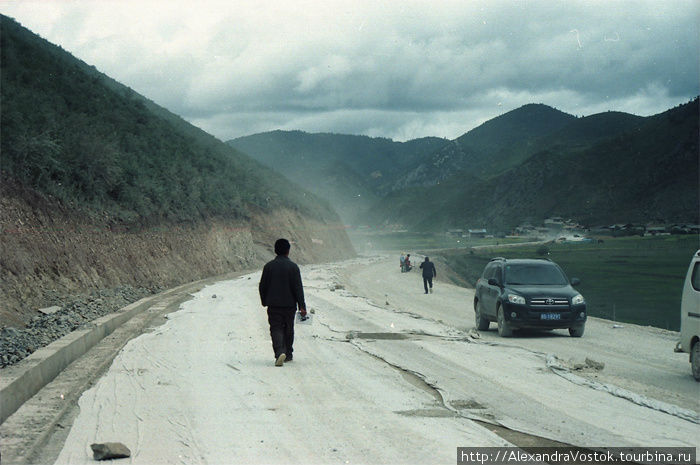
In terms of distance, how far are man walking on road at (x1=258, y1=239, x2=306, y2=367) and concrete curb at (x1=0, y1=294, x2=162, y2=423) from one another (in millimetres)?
3235

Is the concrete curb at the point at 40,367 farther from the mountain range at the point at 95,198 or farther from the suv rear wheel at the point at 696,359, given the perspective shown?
the suv rear wheel at the point at 696,359

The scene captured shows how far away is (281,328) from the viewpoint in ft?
39.1

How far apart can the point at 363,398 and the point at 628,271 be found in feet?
200

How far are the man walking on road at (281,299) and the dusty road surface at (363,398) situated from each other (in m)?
0.40

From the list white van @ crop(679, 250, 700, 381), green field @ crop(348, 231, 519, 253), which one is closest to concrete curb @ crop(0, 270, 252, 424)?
white van @ crop(679, 250, 700, 381)

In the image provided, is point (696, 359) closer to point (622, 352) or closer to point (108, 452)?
point (622, 352)

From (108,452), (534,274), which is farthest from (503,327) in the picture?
(108,452)

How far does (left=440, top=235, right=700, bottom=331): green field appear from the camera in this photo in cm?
4558

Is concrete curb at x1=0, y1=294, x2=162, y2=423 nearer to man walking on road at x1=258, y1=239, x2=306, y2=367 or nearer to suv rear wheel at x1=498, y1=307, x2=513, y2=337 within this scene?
man walking on road at x1=258, y1=239, x2=306, y2=367

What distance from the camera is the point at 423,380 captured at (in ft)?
34.4

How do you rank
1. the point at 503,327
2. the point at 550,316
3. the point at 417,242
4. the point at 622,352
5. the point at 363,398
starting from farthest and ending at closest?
the point at 417,242, the point at 503,327, the point at 550,316, the point at 622,352, the point at 363,398

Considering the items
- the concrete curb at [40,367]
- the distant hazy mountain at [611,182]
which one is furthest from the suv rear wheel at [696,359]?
the distant hazy mountain at [611,182]

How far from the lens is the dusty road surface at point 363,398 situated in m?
7.04

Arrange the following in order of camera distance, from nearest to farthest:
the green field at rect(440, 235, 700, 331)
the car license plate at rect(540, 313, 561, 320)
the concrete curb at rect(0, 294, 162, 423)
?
the concrete curb at rect(0, 294, 162, 423) < the car license plate at rect(540, 313, 561, 320) < the green field at rect(440, 235, 700, 331)
